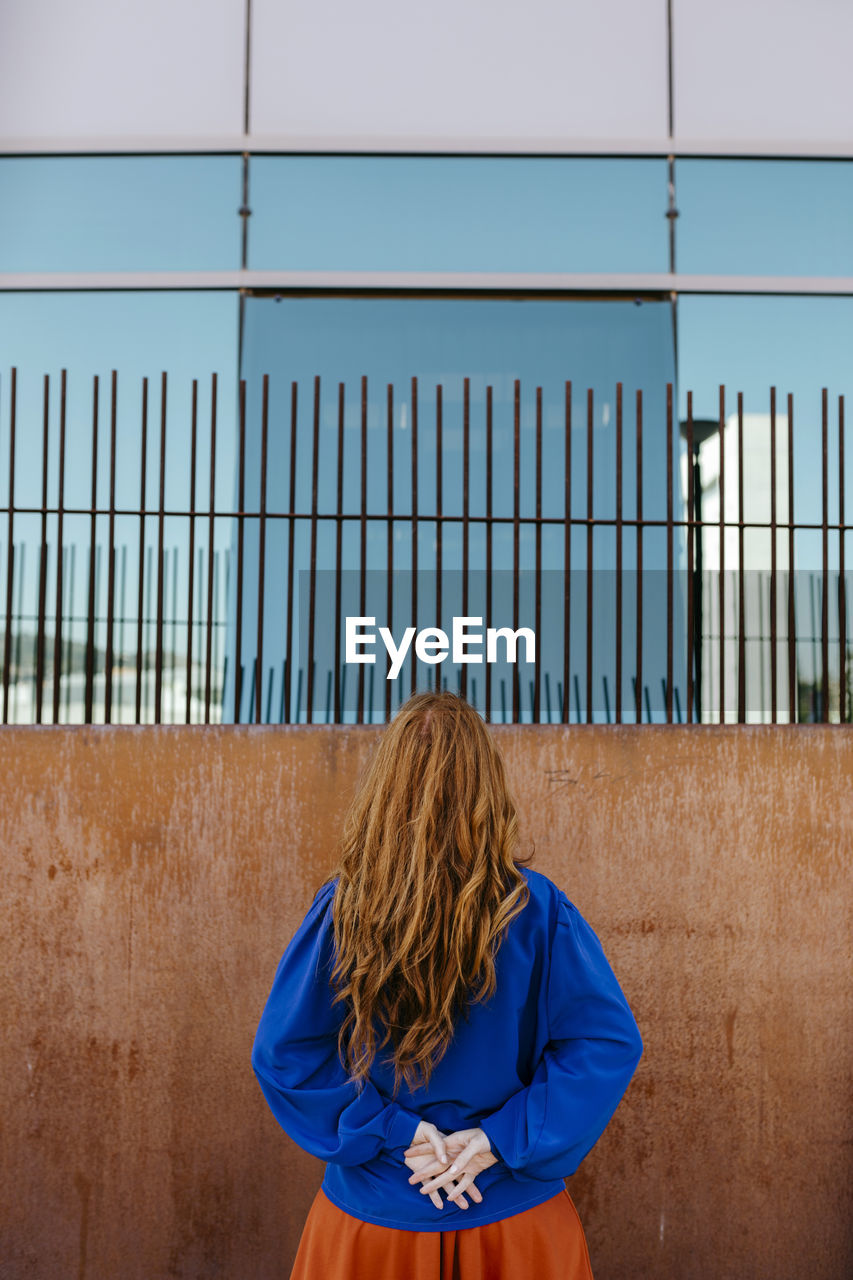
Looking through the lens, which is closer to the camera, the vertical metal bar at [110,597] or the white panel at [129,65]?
the vertical metal bar at [110,597]

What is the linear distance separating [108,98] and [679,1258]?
6885mm

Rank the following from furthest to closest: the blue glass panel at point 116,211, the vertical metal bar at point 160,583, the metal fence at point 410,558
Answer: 1. the blue glass panel at point 116,211
2. the metal fence at point 410,558
3. the vertical metal bar at point 160,583

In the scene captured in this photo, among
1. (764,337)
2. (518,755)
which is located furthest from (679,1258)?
(764,337)

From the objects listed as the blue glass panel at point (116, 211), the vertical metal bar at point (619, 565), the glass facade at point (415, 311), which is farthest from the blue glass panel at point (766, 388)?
the blue glass panel at point (116, 211)

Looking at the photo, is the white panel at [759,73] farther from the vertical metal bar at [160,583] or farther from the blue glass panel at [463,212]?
the vertical metal bar at [160,583]

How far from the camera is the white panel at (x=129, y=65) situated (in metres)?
5.80

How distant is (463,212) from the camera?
230 inches

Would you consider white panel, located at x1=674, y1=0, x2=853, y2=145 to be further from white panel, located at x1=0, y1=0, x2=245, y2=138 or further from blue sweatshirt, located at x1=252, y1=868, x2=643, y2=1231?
blue sweatshirt, located at x1=252, y1=868, x2=643, y2=1231

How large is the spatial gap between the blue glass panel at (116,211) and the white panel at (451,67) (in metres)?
0.55

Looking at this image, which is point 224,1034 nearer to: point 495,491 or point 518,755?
point 518,755

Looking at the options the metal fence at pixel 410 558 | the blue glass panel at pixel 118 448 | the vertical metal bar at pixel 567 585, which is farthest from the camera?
the blue glass panel at pixel 118 448

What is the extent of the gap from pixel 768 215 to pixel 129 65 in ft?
14.0

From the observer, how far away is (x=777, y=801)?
3.08 m

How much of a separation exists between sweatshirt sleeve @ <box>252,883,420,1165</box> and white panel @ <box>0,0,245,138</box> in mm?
5821
